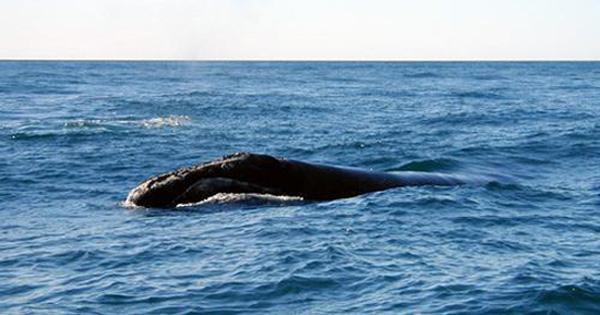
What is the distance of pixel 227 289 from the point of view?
12531mm

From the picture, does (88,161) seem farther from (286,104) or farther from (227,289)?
(286,104)

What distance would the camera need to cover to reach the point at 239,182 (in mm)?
18953

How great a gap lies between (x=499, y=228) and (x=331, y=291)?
571 centimetres

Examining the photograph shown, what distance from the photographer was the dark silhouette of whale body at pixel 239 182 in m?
18.8

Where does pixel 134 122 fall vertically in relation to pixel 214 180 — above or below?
below

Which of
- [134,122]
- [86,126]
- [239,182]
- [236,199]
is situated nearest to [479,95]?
[134,122]

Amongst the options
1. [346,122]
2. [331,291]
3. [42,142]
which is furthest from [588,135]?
[331,291]

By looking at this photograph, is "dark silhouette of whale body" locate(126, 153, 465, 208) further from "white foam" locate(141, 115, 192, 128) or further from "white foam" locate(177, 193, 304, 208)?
"white foam" locate(141, 115, 192, 128)

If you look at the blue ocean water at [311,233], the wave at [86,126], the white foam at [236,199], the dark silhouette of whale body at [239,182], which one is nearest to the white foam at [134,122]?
the wave at [86,126]

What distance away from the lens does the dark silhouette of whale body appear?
18.8m

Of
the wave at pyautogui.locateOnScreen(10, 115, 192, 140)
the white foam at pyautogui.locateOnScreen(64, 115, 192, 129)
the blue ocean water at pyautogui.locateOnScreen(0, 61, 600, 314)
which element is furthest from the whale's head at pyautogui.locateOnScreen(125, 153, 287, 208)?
the white foam at pyautogui.locateOnScreen(64, 115, 192, 129)

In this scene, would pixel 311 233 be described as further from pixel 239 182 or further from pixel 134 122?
pixel 134 122

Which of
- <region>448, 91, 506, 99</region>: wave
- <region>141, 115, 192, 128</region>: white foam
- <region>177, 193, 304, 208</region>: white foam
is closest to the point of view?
<region>177, 193, 304, 208</region>: white foam

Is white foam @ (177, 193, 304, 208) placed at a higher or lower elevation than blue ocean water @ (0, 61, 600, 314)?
higher
